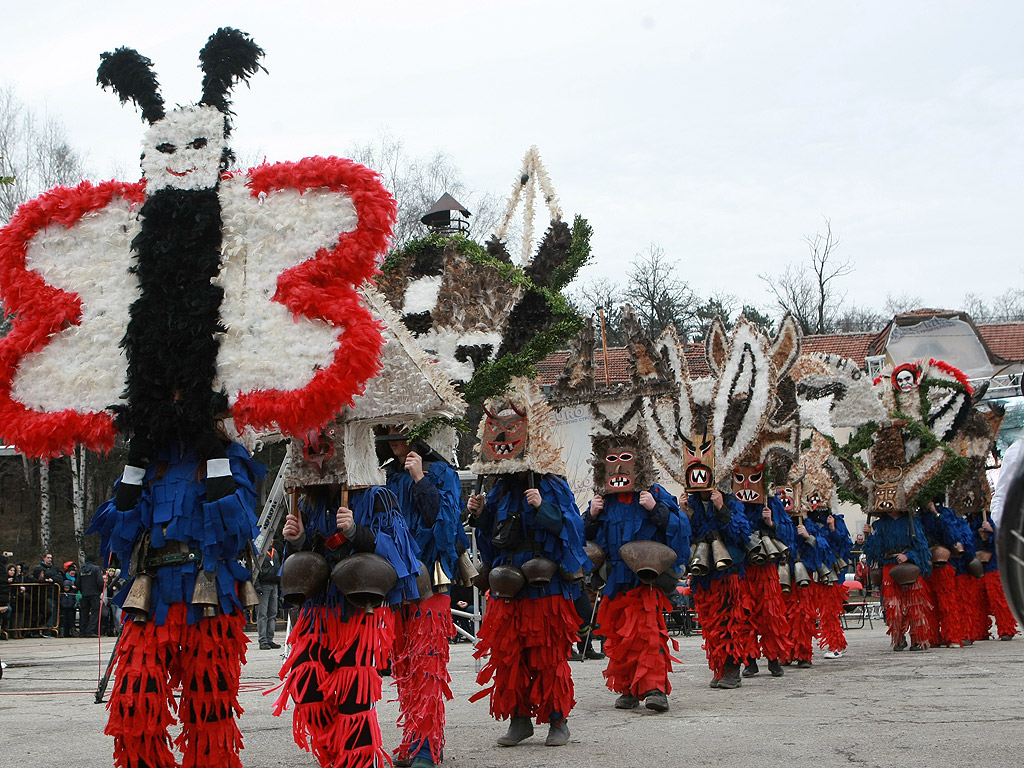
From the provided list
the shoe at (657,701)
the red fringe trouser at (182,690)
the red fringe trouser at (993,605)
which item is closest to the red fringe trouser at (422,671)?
the red fringe trouser at (182,690)

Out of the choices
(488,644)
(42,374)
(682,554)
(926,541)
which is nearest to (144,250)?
(42,374)

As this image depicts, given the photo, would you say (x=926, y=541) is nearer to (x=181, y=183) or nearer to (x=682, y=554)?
(x=682, y=554)

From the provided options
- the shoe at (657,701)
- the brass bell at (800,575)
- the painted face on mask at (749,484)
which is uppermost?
the painted face on mask at (749,484)

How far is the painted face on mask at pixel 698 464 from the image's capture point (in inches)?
344

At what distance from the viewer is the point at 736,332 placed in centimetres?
924

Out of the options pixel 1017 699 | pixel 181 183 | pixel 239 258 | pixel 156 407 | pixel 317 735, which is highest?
pixel 181 183

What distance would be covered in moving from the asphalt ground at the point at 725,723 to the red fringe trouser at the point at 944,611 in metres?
1.84

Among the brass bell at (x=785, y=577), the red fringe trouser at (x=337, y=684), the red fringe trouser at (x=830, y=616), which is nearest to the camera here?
the red fringe trouser at (x=337, y=684)

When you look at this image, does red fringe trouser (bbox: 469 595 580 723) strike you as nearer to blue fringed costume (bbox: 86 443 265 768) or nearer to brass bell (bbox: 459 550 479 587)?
brass bell (bbox: 459 550 479 587)

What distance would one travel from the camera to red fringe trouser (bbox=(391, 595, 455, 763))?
579cm

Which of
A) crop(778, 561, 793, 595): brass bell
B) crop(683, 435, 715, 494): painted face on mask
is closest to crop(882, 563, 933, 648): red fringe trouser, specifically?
crop(778, 561, 793, 595): brass bell

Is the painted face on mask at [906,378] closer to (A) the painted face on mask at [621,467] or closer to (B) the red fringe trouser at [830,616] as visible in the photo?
(B) the red fringe trouser at [830,616]

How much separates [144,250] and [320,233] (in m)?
0.86

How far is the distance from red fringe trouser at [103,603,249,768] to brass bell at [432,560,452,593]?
1.80m
